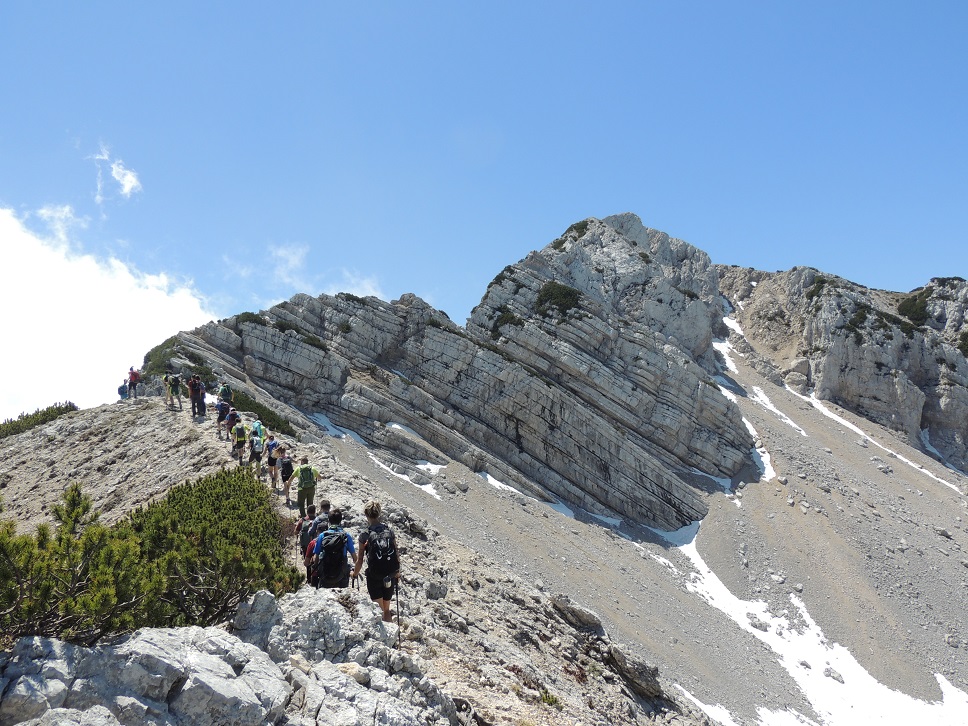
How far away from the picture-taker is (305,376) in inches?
1857

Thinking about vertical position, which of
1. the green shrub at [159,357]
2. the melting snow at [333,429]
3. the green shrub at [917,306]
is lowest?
the melting snow at [333,429]

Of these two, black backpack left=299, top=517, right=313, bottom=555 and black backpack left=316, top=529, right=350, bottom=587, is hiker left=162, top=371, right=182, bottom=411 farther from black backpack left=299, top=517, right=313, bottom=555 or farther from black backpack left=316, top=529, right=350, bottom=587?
black backpack left=316, top=529, right=350, bottom=587

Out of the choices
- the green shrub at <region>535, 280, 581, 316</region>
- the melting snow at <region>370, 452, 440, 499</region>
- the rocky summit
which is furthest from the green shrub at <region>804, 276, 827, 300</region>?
the melting snow at <region>370, 452, 440, 499</region>

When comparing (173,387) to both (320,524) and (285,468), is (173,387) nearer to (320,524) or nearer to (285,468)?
(285,468)

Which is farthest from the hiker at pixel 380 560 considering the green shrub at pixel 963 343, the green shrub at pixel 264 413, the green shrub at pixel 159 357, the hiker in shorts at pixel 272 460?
the green shrub at pixel 963 343

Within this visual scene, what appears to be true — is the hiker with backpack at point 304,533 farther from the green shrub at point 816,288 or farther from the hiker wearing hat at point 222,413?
the green shrub at point 816,288

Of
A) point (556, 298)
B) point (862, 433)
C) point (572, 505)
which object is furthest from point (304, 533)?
point (862, 433)

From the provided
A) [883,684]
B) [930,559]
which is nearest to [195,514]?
[883,684]

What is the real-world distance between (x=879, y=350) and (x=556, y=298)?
50067 millimetres

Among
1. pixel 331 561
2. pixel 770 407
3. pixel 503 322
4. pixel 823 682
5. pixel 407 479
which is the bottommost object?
pixel 823 682

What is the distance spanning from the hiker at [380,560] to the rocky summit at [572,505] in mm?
802

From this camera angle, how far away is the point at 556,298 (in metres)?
64.6

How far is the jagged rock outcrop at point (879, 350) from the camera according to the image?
252ft

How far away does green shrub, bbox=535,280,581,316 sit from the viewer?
63.5m
